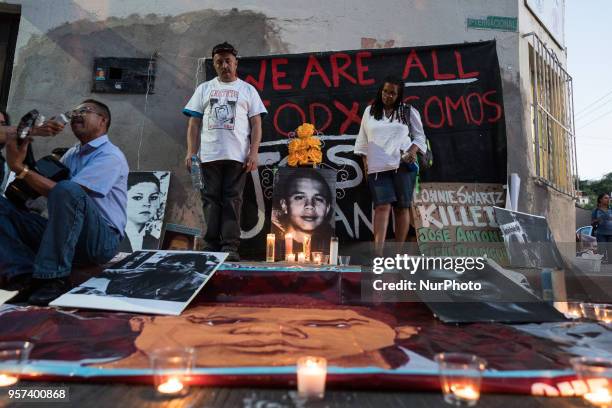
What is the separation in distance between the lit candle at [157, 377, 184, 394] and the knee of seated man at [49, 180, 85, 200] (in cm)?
137

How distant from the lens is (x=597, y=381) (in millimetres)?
1116

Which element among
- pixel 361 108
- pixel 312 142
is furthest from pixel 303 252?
pixel 361 108

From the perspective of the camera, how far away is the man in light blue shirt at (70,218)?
2.06 meters

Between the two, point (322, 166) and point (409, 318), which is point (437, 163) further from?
point (409, 318)

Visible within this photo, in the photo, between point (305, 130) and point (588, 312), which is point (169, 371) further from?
point (305, 130)

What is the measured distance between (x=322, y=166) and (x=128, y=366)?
3184 mm

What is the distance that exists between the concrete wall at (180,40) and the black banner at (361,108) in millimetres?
296

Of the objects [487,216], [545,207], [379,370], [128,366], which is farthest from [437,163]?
[128,366]

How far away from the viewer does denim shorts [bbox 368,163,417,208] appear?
3459 millimetres

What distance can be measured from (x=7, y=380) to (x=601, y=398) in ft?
5.72

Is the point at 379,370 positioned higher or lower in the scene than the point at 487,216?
lower

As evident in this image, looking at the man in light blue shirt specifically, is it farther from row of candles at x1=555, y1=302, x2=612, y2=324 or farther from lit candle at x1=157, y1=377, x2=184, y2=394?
row of candles at x1=555, y1=302, x2=612, y2=324

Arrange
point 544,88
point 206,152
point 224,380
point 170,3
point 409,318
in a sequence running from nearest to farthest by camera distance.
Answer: point 224,380 → point 409,318 → point 206,152 → point 170,3 → point 544,88

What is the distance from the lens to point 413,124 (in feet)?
12.0
